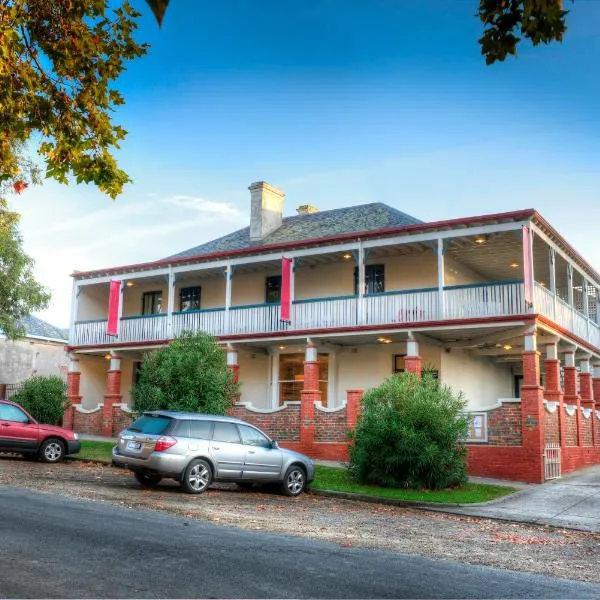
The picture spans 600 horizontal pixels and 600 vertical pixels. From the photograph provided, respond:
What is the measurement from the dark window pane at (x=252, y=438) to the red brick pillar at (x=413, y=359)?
7.28 m

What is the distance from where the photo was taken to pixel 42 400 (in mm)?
27469

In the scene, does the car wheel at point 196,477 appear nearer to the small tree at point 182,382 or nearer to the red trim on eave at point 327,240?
the small tree at point 182,382

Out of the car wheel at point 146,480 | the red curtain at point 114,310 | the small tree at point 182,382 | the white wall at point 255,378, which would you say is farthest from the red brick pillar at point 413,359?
the red curtain at point 114,310

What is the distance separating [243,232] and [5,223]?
31.9 feet

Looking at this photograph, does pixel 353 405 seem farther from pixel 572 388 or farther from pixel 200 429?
pixel 572 388

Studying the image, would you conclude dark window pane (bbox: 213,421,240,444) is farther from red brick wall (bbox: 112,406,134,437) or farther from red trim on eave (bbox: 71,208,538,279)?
red brick wall (bbox: 112,406,134,437)

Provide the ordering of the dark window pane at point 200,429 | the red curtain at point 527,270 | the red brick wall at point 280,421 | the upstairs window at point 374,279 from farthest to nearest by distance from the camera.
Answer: the upstairs window at point 374,279, the red brick wall at point 280,421, the red curtain at point 527,270, the dark window pane at point 200,429

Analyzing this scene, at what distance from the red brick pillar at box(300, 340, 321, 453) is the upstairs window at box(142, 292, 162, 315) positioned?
31.1 ft

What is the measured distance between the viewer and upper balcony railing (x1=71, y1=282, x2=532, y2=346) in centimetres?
2144

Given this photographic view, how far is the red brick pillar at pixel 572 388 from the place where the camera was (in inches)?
926

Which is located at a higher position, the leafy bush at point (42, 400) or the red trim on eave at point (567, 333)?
the red trim on eave at point (567, 333)

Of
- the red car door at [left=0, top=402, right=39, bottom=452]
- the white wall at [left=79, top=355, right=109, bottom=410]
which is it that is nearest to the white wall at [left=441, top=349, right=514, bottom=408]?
the red car door at [left=0, top=402, right=39, bottom=452]

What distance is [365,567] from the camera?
25.9 ft

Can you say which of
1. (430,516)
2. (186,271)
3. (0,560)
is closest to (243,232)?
(186,271)
